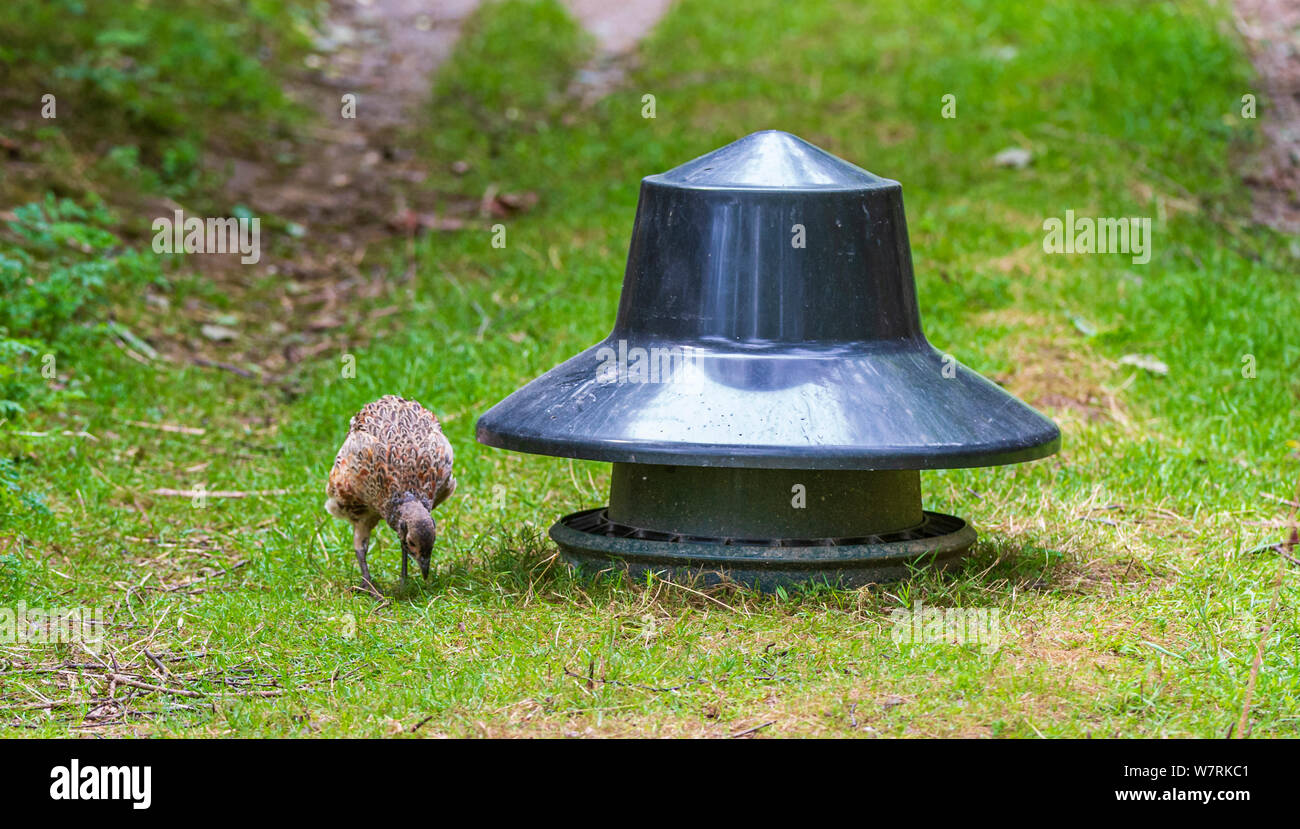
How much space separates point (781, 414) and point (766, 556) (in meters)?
0.51

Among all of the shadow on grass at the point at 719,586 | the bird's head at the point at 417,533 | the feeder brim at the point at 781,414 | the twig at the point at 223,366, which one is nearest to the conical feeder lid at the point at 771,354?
the feeder brim at the point at 781,414

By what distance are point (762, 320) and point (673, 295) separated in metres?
0.35

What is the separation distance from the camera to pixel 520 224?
11617mm

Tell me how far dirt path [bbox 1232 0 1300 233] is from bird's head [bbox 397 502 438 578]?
6968mm

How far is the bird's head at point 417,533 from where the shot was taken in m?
5.92

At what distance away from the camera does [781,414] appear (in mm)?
5438

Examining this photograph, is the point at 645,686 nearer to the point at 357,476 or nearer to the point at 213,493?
the point at 357,476

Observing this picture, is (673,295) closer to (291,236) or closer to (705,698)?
(705,698)

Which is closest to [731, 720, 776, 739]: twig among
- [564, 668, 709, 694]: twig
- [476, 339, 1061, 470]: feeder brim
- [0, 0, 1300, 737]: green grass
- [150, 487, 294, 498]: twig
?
[0, 0, 1300, 737]: green grass

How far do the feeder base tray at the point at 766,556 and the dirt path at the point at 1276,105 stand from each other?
19.7 ft

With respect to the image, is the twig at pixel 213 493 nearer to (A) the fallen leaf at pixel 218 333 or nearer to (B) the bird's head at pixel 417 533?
(B) the bird's head at pixel 417 533

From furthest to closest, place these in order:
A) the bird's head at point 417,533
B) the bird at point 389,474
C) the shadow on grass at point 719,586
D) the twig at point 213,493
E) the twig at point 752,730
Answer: the twig at point 213,493 < the bird at point 389,474 < the bird's head at point 417,533 < the shadow on grass at point 719,586 < the twig at point 752,730

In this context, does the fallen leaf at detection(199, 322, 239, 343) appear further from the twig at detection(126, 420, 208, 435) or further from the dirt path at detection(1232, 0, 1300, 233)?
the dirt path at detection(1232, 0, 1300, 233)

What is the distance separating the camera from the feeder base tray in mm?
5570
